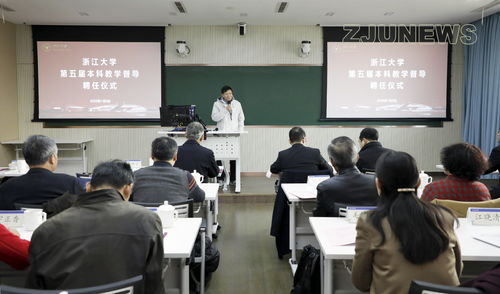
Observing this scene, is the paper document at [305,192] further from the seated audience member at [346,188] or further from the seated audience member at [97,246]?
the seated audience member at [97,246]

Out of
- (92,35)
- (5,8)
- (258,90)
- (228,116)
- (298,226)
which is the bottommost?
(298,226)

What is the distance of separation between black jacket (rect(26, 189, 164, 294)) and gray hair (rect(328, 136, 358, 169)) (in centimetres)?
148

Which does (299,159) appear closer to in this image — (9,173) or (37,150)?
(37,150)

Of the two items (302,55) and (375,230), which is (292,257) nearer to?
(375,230)

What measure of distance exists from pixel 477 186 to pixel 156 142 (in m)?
2.06

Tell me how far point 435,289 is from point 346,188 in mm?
1314

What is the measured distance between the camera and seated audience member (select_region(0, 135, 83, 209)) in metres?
2.37

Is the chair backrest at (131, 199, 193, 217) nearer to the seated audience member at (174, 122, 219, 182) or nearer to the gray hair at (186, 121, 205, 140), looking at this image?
the seated audience member at (174, 122, 219, 182)

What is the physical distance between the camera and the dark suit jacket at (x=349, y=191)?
2.55 metres

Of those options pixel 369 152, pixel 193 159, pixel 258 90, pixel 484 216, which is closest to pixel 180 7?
pixel 258 90

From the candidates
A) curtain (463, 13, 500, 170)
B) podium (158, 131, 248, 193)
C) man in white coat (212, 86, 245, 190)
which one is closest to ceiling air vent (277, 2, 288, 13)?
man in white coat (212, 86, 245, 190)

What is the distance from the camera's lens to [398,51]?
7660 mm

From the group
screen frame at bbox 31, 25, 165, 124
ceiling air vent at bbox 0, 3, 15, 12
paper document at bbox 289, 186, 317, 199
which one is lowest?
paper document at bbox 289, 186, 317, 199

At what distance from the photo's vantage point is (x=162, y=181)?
2740 millimetres
